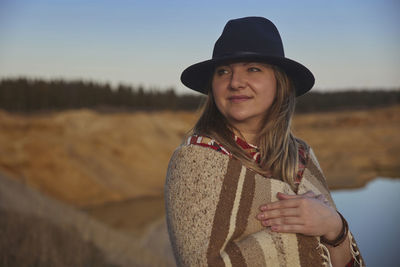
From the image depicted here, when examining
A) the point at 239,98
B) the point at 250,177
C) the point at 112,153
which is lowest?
the point at 112,153

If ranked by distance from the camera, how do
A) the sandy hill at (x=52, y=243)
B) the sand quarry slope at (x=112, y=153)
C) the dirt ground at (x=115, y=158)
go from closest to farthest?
the sandy hill at (x=52, y=243) → the dirt ground at (x=115, y=158) → the sand quarry slope at (x=112, y=153)

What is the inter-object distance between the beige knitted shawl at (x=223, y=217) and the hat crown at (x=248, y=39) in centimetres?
51

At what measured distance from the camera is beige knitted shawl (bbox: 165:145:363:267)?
5.37ft

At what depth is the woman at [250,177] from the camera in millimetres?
1659

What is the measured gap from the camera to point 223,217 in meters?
1.66

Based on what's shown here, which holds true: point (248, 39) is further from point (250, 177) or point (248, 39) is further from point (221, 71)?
point (250, 177)

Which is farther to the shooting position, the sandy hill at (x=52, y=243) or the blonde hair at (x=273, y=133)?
the sandy hill at (x=52, y=243)

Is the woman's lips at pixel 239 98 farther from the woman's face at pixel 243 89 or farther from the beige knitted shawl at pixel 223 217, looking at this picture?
the beige knitted shawl at pixel 223 217

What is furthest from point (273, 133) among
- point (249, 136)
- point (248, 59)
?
point (248, 59)

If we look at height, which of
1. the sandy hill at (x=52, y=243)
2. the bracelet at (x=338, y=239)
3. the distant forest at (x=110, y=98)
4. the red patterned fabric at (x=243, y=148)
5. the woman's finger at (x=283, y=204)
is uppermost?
the red patterned fabric at (x=243, y=148)

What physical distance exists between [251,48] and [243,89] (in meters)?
0.20

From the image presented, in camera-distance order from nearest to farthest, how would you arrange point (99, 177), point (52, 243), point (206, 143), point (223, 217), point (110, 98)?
point (223, 217)
point (206, 143)
point (52, 243)
point (99, 177)
point (110, 98)

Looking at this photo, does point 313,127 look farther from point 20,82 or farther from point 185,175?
point 185,175

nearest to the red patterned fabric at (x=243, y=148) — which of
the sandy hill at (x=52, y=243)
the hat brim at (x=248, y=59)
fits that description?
the hat brim at (x=248, y=59)
